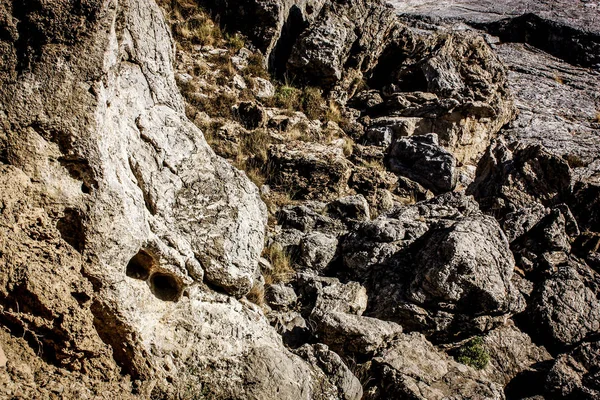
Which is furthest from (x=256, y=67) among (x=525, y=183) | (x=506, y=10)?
(x=506, y=10)

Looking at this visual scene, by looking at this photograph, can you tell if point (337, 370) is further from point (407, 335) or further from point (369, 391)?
point (407, 335)

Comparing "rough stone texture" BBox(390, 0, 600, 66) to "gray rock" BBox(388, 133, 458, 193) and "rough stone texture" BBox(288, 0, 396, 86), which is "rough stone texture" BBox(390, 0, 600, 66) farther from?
"gray rock" BBox(388, 133, 458, 193)

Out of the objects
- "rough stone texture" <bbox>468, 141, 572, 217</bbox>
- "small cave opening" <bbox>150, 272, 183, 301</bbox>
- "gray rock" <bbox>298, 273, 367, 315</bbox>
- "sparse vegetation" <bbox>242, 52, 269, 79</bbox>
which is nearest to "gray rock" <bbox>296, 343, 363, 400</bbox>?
"gray rock" <bbox>298, 273, 367, 315</bbox>

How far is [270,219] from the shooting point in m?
7.02

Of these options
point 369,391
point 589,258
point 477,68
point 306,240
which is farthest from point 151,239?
point 477,68

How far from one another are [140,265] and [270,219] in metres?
3.35

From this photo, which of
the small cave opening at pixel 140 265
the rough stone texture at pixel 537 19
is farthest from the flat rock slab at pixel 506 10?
the small cave opening at pixel 140 265

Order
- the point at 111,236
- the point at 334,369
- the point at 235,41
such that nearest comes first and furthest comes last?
the point at 111,236
the point at 334,369
the point at 235,41

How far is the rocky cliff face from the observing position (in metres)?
3.07

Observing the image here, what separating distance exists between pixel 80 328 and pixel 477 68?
12474 mm

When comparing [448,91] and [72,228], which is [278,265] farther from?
[448,91]

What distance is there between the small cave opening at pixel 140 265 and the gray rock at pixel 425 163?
651 cm

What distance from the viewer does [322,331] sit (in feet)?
16.4

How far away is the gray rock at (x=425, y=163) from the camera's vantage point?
359 inches
